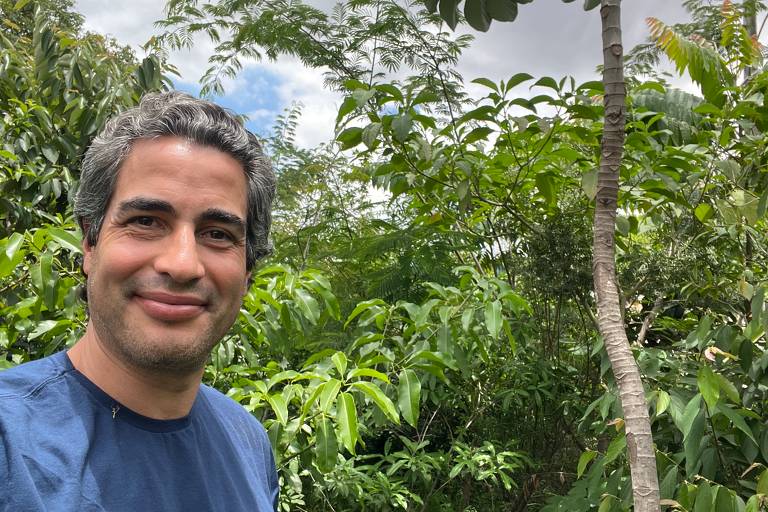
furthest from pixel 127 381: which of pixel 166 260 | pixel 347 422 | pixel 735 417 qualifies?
pixel 735 417

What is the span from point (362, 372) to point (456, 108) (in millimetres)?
3733

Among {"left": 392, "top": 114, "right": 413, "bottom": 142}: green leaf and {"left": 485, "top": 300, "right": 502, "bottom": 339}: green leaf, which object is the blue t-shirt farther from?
{"left": 392, "top": 114, "right": 413, "bottom": 142}: green leaf

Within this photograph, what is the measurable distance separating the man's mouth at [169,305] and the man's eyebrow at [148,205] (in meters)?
0.14

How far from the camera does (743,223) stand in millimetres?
2594

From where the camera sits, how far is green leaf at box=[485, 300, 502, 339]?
2.04 m

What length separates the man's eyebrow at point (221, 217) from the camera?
1133 millimetres

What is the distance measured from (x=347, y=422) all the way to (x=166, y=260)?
27.7 inches

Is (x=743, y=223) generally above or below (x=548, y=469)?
above

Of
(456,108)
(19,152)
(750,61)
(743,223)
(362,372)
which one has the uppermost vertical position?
(456,108)

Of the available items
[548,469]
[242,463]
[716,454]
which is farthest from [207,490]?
[548,469]

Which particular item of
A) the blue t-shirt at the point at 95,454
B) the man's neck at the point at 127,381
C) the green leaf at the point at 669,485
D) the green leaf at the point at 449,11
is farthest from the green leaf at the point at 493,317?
the man's neck at the point at 127,381

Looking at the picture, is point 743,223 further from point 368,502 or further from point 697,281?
point 368,502

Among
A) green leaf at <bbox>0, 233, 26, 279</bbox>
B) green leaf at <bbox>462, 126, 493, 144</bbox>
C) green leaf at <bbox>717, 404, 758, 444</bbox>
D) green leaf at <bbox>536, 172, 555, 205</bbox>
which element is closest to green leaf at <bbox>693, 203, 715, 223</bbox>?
green leaf at <bbox>536, 172, 555, 205</bbox>

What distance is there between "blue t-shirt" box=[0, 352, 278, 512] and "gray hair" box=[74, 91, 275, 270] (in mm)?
275
